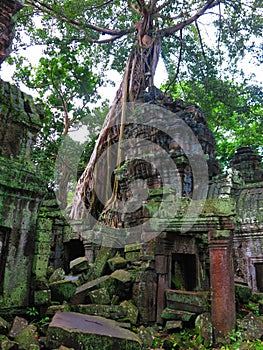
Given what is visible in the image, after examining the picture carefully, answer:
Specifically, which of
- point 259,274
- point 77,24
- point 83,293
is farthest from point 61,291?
point 77,24

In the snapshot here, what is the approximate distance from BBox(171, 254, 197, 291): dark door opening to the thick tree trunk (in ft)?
15.9

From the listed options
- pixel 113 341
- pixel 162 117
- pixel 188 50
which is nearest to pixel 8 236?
pixel 113 341

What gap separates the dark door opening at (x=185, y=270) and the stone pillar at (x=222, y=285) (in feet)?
3.58

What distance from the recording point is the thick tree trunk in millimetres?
11180

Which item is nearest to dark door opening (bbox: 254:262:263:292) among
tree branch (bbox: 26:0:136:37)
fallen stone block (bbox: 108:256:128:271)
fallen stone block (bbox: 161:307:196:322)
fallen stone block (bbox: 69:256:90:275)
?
fallen stone block (bbox: 108:256:128:271)

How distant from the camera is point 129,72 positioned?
41.8 feet

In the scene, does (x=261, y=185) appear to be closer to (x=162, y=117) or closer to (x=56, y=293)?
(x=162, y=117)

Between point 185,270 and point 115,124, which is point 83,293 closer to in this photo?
point 185,270

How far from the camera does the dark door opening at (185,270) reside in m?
5.56

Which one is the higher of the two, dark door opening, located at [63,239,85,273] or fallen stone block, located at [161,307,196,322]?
dark door opening, located at [63,239,85,273]

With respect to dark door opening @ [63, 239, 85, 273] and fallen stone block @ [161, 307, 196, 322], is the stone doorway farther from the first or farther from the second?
dark door opening @ [63, 239, 85, 273]

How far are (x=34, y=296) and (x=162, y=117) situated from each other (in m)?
7.57

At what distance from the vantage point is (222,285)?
172 inches

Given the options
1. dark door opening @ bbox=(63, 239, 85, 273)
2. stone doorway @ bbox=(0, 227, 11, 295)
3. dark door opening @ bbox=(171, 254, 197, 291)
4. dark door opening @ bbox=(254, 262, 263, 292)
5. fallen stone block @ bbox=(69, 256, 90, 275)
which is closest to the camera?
stone doorway @ bbox=(0, 227, 11, 295)
